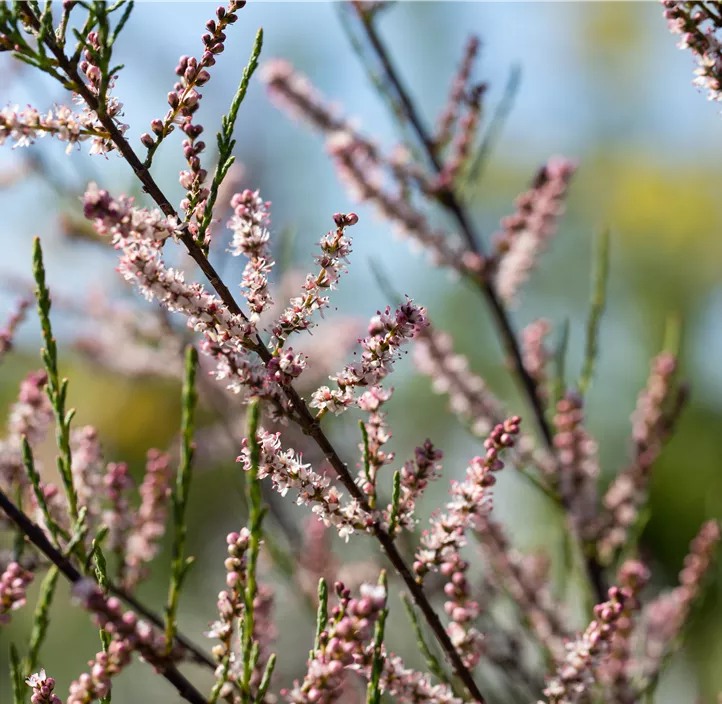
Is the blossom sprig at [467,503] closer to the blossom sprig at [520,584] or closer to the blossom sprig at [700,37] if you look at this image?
the blossom sprig at [700,37]

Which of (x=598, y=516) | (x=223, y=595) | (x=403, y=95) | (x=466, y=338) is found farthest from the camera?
(x=466, y=338)

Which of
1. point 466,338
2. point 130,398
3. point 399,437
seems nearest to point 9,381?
point 130,398

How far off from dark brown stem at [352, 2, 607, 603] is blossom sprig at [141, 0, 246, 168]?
1.46 metres

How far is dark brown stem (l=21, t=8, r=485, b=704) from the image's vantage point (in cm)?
87

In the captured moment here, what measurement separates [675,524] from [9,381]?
7.90 m

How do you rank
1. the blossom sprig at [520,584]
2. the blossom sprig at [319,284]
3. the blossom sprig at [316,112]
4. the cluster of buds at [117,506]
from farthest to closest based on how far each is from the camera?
the blossom sprig at [316,112] → the blossom sprig at [520,584] → the cluster of buds at [117,506] → the blossom sprig at [319,284]

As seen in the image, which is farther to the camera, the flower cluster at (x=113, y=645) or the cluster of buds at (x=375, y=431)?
the cluster of buds at (x=375, y=431)

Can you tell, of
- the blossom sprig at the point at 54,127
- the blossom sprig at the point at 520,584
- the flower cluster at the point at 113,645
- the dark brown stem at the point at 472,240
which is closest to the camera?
the flower cluster at the point at 113,645

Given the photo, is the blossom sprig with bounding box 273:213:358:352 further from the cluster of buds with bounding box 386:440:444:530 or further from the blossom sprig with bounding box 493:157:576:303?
the blossom sprig with bounding box 493:157:576:303

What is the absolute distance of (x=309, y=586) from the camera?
2.66 metres

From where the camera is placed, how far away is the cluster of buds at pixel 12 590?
887 mm

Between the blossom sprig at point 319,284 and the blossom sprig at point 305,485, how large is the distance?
15cm

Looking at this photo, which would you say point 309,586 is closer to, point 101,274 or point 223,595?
point 223,595

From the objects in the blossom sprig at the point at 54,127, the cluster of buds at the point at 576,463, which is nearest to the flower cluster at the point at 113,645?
the blossom sprig at the point at 54,127
